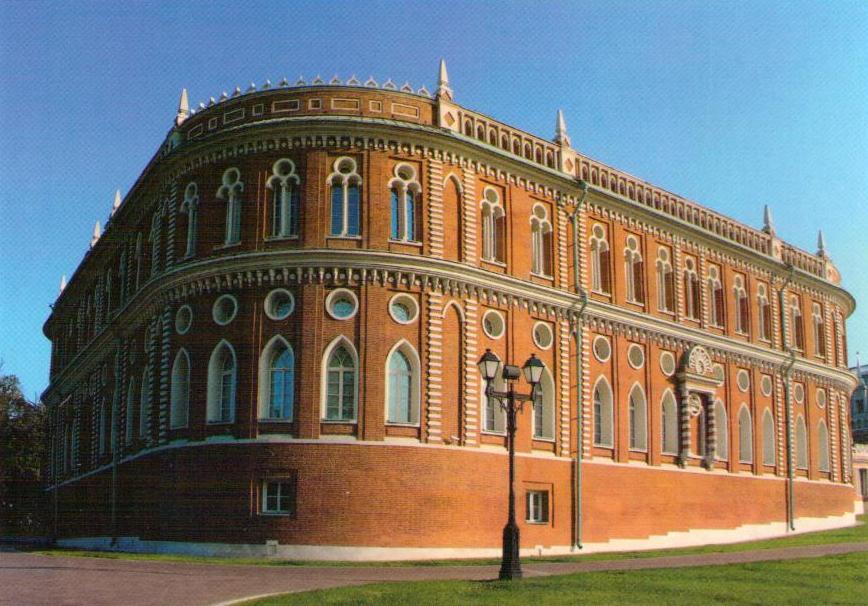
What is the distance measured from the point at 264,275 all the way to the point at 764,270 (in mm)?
30672

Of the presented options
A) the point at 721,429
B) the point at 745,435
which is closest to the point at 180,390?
the point at 721,429

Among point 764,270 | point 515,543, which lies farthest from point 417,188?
point 764,270

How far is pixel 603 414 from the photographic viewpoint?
145 feet

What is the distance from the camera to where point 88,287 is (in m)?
61.8

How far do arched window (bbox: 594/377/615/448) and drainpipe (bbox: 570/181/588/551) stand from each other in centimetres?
186

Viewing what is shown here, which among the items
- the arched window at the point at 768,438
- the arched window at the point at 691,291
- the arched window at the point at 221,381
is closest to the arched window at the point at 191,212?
the arched window at the point at 221,381

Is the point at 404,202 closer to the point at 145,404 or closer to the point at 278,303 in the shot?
the point at 278,303

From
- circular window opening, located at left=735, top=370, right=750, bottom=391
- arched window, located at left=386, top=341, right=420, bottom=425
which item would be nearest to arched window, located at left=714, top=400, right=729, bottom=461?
circular window opening, located at left=735, top=370, right=750, bottom=391

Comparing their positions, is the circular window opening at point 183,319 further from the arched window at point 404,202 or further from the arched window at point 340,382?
the arched window at point 404,202

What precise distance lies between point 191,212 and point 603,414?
61.1 ft

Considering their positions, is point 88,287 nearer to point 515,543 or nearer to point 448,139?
point 448,139

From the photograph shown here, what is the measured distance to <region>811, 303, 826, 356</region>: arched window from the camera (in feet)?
198

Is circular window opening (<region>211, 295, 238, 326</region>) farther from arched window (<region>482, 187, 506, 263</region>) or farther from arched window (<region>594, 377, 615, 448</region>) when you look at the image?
arched window (<region>594, 377, 615, 448</region>)

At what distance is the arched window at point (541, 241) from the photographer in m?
42.3
